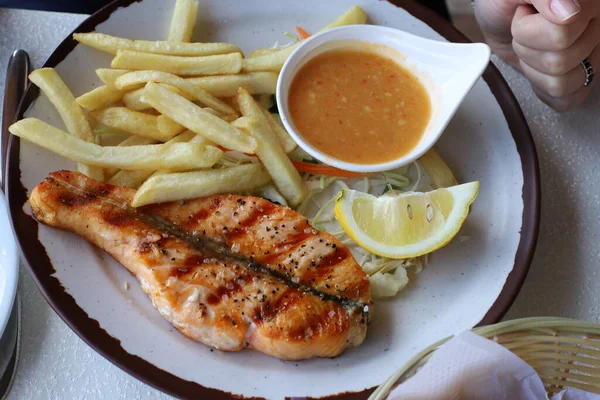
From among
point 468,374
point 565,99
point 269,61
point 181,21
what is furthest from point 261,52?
point 468,374

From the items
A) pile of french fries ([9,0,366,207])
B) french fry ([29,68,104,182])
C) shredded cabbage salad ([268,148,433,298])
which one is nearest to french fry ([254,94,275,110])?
pile of french fries ([9,0,366,207])

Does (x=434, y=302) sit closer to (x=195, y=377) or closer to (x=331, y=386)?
(x=331, y=386)

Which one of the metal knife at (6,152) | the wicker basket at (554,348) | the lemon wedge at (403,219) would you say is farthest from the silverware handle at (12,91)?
the wicker basket at (554,348)

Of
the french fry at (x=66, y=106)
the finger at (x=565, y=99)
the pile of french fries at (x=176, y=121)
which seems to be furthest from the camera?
the finger at (x=565, y=99)

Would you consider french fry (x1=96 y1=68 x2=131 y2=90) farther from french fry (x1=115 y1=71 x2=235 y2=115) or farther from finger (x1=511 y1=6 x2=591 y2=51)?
finger (x1=511 y1=6 x2=591 y2=51)

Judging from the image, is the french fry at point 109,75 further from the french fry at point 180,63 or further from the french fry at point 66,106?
the french fry at point 66,106

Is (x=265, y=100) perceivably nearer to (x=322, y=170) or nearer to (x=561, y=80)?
(x=322, y=170)
